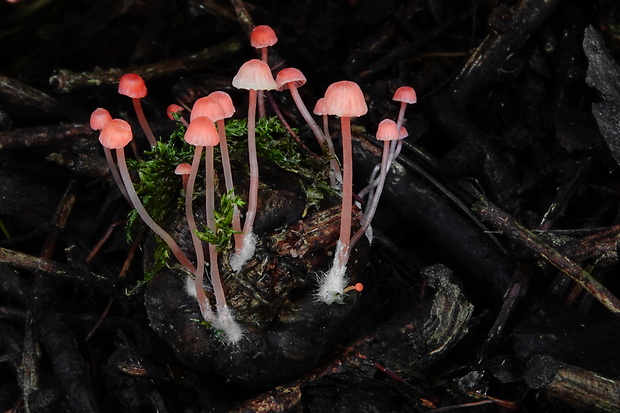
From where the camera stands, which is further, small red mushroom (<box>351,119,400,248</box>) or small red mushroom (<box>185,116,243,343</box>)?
small red mushroom (<box>351,119,400,248</box>)

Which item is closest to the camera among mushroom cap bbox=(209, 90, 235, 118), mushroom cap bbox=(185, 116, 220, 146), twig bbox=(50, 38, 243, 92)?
mushroom cap bbox=(185, 116, 220, 146)

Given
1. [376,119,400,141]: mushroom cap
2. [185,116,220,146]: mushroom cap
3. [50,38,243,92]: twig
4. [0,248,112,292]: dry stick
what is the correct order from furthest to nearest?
[50,38,243,92]: twig
[0,248,112,292]: dry stick
[376,119,400,141]: mushroom cap
[185,116,220,146]: mushroom cap

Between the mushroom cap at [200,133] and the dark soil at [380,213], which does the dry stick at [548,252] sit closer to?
the dark soil at [380,213]

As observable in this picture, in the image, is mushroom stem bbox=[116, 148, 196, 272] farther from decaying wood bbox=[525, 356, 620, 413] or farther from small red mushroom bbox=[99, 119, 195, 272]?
decaying wood bbox=[525, 356, 620, 413]

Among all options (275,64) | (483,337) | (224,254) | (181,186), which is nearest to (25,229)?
(181,186)

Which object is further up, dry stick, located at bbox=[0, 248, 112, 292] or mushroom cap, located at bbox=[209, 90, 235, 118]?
dry stick, located at bbox=[0, 248, 112, 292]

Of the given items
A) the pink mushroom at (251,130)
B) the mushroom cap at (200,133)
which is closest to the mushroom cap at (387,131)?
the pink mushroom at (251,130)

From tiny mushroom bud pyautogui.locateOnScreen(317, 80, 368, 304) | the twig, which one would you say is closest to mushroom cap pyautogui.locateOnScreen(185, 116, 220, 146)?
tiny mushroom bud pyautogui.locateOnScreen(317, 80, 368, 304)

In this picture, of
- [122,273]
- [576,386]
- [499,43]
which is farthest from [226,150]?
[499,43]

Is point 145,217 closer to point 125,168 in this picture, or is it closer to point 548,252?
point 125,168
